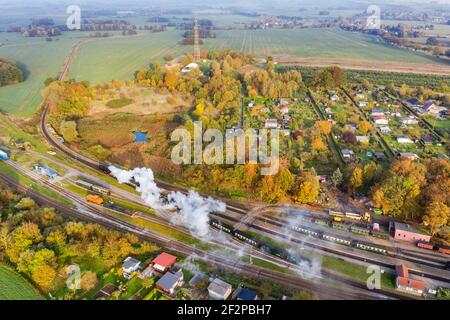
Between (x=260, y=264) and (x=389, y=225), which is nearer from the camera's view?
(x=260, y=264)

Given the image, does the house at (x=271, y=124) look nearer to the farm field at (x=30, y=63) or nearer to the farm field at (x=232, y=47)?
the farm field at (x=232, y=47)

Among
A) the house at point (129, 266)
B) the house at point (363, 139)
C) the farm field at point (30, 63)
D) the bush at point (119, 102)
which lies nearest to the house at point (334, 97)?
the house at point (363, 139)

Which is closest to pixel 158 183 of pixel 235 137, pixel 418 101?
pixel 235 137

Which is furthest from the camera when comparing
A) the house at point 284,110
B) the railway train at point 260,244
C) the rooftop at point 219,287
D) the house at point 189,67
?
the house at point 189,67

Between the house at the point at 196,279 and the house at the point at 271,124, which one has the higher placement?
the house at the point at 271,124

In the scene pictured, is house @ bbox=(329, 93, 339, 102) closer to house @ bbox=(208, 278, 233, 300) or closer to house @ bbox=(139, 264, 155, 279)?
house @ bbox=(208, 278, 233, 300)

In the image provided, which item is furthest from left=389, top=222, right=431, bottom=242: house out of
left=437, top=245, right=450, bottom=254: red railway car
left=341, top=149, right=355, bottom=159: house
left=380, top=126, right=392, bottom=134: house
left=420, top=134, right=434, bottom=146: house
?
left=380, top=126, right=392, bottom=134: house

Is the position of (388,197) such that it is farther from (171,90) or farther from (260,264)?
(171,90)
